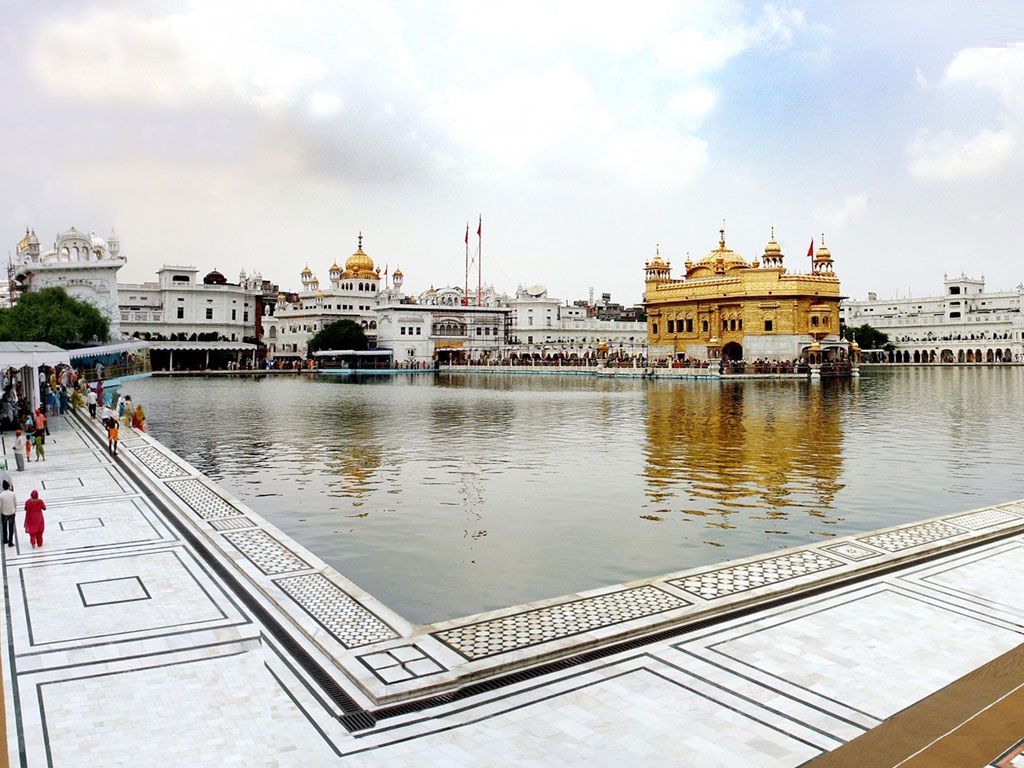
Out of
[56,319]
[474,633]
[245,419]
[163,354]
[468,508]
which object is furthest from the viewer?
[163,354]

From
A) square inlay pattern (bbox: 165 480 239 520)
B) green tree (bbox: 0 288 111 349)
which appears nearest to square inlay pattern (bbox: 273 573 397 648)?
square inlay pattern (bbox: 165 480 239 520)

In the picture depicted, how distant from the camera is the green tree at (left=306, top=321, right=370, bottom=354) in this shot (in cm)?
8581

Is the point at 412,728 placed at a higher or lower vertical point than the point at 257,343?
lower

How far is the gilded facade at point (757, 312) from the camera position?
6550 cm

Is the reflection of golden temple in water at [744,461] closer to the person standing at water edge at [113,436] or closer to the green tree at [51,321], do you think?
the person standing at water edge at [113,436]

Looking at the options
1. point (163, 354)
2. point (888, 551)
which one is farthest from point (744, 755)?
point (163, 354)

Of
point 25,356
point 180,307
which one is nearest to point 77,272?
point 180,307

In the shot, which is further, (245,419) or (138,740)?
(245,419)

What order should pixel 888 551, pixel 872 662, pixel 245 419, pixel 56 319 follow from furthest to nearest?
pixel 56 319 < pixel 245 419 < pixel 888 551 < pixel 872 662

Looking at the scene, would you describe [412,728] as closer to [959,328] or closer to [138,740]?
[138,740]

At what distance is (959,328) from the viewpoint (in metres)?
99.4

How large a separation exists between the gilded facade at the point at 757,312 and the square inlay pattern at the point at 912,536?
55.9 metres

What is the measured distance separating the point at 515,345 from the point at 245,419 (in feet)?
221

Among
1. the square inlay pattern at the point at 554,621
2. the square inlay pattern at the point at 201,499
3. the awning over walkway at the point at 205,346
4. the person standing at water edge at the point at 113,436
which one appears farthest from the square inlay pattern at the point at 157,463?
the awning over walkway at the point at 205,346
